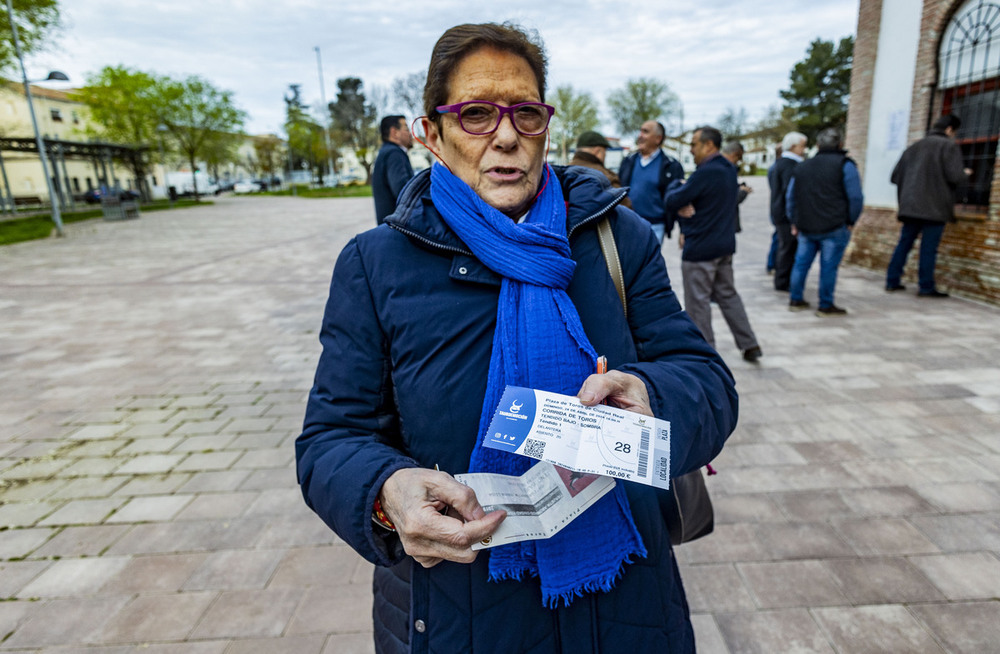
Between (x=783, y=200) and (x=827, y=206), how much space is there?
1287 millimetres

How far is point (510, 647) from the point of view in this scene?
4.24ft

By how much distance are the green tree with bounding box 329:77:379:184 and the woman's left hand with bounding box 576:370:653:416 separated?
Result: 7253 centimetres

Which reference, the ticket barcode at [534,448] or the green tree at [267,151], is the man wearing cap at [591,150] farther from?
the green tree at [267,151]

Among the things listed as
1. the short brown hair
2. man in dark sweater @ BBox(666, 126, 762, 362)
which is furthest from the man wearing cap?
the short brown hair

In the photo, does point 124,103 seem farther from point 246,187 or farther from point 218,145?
point 246,187

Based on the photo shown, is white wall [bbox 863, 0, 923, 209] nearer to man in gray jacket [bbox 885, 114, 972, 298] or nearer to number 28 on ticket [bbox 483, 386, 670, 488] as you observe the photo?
man in gray jacket [bbox 885, 114, 972, 298]

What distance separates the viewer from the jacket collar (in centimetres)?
135

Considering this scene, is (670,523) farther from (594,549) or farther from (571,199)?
(571,199)

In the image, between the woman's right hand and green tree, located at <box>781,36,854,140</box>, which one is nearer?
the woman's right hand

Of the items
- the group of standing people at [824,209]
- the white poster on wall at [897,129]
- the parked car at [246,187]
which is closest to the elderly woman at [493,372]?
the group of standing people at [824,209]

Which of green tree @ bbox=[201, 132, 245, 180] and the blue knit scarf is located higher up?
green tree @ bbox=[201, 132, 245, 180]

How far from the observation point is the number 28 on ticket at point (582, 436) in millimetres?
1035

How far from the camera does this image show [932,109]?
26.3 feet

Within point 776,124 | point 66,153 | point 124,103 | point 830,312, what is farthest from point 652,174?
point 776,124
